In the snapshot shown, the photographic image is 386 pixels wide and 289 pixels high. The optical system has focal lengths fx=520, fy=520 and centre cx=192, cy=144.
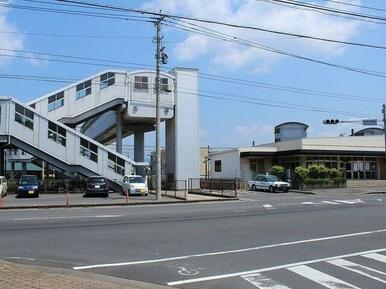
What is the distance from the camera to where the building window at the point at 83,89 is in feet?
161

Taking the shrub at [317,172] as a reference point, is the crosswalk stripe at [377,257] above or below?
below

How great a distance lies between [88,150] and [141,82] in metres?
9.73

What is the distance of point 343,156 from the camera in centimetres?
6078

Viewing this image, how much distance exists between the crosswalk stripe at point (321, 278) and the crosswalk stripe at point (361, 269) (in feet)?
2.48

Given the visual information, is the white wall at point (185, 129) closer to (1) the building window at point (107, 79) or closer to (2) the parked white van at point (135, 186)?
(1) the building window at point (107, 79)

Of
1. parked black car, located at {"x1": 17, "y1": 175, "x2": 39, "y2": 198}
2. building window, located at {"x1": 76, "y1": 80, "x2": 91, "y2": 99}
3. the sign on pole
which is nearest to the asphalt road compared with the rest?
parked black car, located at {"x1": 17, "y1": 175, "x2": 39, "y2": 198}

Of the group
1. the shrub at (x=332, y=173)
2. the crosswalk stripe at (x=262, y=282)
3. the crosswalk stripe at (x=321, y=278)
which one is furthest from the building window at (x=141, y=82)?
the crosswalk stripe at (x=262, y=282)

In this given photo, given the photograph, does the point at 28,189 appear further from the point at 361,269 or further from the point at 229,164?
the point at 361,269

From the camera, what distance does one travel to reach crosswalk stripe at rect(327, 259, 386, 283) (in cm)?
956

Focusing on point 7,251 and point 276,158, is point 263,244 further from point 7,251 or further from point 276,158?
point 276,158

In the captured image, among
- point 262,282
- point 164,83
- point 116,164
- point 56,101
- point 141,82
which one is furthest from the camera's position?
point 164,83

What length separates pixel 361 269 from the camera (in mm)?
10281

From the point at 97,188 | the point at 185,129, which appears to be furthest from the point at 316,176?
the point at 97,188

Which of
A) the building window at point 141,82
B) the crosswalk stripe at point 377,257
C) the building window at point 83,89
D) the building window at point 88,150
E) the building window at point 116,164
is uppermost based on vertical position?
the building window at point 141,82
